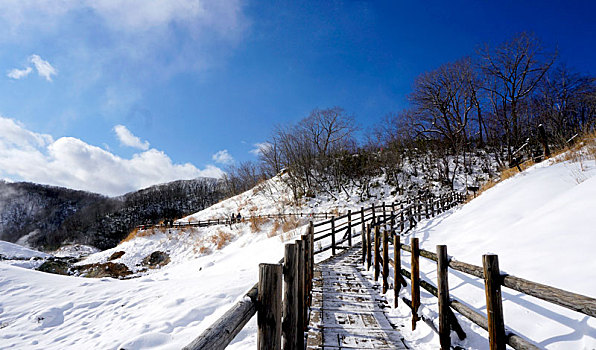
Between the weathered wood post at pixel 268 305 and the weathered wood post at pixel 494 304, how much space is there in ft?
6.23

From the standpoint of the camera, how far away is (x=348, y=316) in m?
4.32

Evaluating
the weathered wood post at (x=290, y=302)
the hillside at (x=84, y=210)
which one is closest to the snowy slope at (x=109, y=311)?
the weathered wood post at (x=290, y=302)

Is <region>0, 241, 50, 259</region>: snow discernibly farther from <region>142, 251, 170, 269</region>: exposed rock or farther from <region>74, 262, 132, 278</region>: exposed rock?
<region>142, 251, 170, 269</region>: exposed rock

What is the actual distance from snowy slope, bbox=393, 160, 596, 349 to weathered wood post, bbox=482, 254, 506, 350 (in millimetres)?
637

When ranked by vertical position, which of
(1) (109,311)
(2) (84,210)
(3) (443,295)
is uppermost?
(3) (443,295)

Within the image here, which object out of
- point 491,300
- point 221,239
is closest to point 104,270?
point 221,239

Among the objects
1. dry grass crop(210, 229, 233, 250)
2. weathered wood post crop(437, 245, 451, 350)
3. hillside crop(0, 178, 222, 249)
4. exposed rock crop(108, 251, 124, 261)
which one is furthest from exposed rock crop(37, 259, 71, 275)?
hillside crop(0, 178, 222, 249)

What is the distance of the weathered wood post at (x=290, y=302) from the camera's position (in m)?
2.29

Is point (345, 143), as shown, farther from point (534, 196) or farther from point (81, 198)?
point (81, 198)

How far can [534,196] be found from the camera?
273 inches

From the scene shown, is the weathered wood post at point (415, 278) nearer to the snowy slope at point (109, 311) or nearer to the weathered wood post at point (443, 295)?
the weathered wood post at point (443, 295)

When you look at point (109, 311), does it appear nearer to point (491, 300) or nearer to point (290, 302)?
point (290, 302)

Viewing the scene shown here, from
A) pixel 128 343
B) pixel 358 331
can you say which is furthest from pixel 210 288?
pixel 358 331

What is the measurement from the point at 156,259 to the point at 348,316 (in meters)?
22.5
